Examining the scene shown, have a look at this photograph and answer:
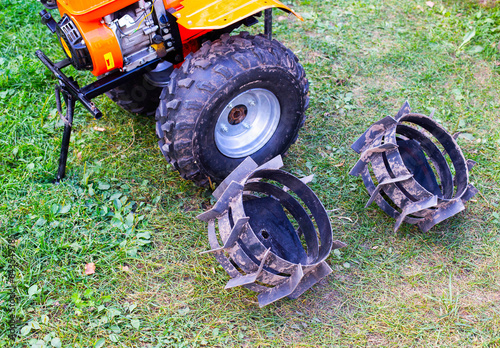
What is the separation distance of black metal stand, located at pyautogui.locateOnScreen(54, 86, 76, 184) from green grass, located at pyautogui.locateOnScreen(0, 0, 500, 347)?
0.10m

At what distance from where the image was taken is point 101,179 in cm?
355

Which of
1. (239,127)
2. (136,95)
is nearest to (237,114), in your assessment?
(239,127)

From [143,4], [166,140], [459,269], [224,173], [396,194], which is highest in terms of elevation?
[143,4]

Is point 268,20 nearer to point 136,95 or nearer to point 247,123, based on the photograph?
point 247,123

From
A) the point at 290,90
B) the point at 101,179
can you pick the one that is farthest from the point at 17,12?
the point at 290,90

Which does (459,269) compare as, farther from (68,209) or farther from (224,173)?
(68,209)

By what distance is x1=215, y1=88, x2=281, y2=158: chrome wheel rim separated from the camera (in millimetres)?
3266

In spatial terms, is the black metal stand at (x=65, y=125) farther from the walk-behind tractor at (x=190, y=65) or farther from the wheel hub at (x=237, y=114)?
the wheel hub at (x=237, y=114)

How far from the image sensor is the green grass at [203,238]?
2.78 metres

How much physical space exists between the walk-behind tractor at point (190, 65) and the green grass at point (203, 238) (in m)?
0.54

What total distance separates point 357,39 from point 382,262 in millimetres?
3033

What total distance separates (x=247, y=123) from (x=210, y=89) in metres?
0.63

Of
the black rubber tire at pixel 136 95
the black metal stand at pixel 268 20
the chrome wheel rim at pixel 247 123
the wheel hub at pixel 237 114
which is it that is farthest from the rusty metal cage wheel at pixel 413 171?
the black rubber tire at pixel 136 95

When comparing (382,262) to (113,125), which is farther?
(113,125)
